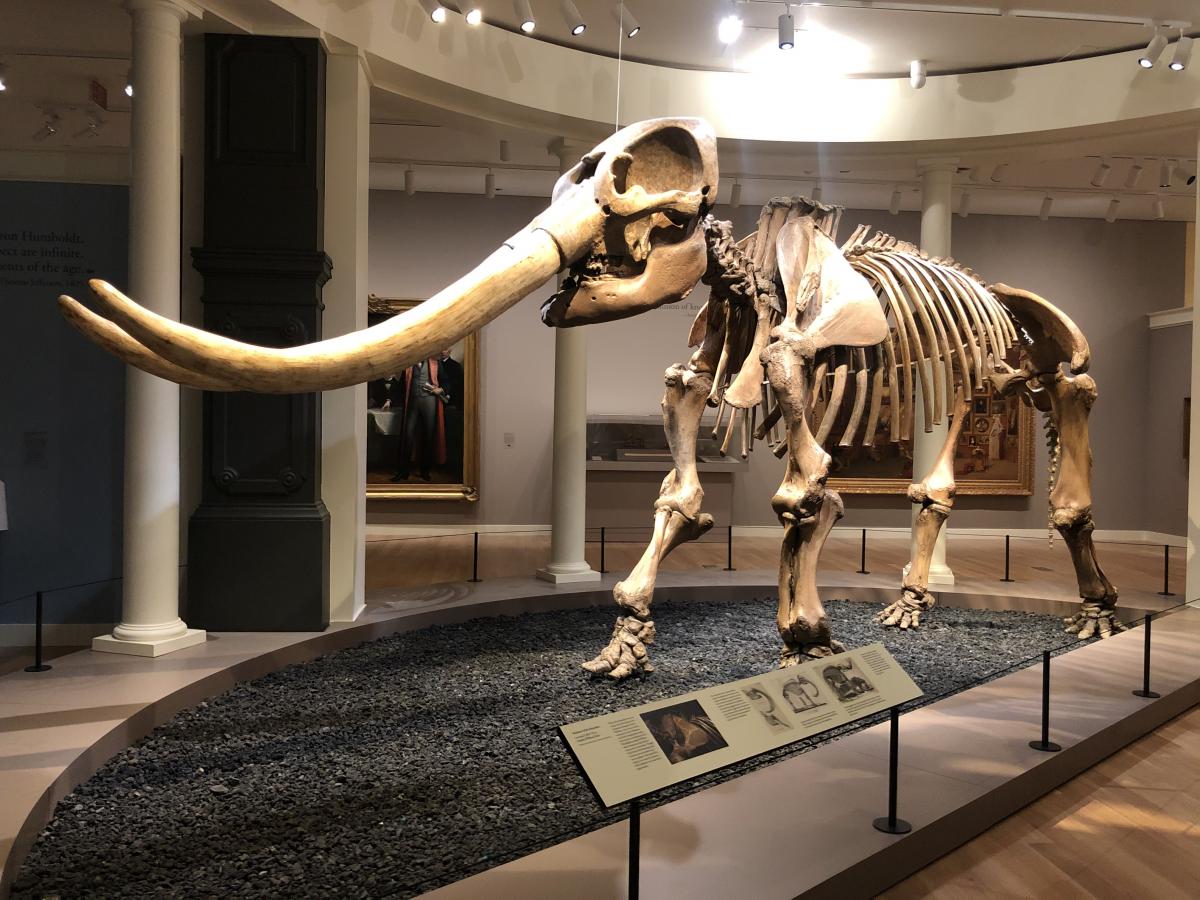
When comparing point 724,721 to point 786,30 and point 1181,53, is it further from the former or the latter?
point 1181,53

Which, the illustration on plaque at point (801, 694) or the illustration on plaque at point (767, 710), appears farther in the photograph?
the illustration on plaque at point (801, 694)

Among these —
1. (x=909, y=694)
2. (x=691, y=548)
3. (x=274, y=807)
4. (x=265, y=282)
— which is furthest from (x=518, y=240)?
(x=691, y=548)

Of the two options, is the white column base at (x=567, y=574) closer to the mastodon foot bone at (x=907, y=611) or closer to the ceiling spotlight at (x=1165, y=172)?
the mastodon foot bone at (x=907, y=611)

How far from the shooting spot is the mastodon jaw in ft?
6.48

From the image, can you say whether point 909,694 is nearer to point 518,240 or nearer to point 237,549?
point 518,240

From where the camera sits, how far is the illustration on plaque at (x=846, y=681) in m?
2.97

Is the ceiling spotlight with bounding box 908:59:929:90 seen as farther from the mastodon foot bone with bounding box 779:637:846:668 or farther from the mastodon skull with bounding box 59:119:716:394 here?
the mastodon foot bone with bounding box 779:637:846:668

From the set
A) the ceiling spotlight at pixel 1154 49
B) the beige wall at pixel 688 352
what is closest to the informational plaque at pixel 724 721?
the ceiling spotlight at pixel 1154 49

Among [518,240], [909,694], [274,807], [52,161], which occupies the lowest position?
[274,807]

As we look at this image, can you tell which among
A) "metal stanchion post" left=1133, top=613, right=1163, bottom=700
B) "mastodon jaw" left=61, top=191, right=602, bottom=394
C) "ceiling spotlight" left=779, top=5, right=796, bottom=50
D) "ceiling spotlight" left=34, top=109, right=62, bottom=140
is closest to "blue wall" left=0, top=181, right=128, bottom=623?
"ceiling spotlight" left=34, top=109, right=62, bottom=140

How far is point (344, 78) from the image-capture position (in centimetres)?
608

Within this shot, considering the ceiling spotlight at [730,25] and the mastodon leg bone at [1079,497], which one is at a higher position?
the ceiling spotlight at [730,25]

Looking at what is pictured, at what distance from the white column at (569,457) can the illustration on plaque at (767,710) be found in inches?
194

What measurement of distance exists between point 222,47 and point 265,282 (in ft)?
4.69
